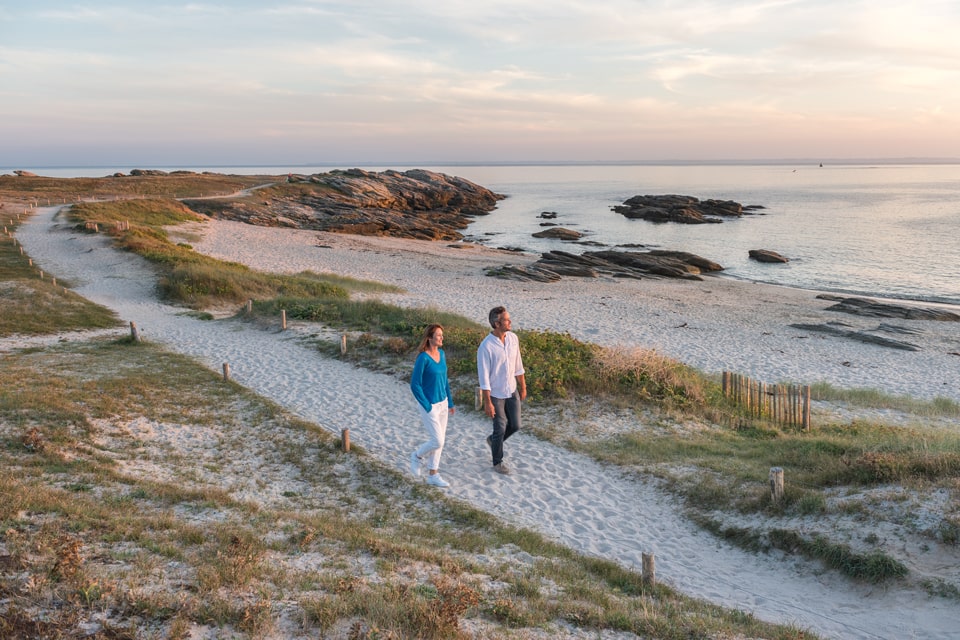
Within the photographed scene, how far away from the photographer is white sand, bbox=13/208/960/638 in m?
7.04

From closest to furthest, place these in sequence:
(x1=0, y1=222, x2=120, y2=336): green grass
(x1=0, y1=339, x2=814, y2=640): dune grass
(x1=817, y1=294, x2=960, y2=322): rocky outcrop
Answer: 1. (x1=0, y1=339, x2=814, y2=640): dune grass
2. (x1=0, y1=222, x2=120, y2=336): green grass
3. (x1=817, y1=294, x2=960, y2=322): rocky outcrop

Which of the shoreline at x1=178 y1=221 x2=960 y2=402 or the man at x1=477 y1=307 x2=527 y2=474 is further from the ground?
the man at x1=477 y1=307 x2=527 y2=474

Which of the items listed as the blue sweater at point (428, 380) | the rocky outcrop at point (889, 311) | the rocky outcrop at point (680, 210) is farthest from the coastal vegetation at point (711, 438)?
the rocky outcrop at point (680, 210)

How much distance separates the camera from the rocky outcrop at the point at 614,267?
37.9 metres

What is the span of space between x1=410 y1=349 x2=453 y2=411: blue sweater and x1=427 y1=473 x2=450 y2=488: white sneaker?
4.24 feet

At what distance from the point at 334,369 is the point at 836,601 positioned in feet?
38.3

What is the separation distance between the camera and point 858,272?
142 ft

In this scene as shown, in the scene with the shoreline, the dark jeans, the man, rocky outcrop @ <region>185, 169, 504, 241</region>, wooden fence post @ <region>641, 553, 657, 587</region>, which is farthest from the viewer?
rocky outcrop @ <region>185, 169, 504, 241</region>

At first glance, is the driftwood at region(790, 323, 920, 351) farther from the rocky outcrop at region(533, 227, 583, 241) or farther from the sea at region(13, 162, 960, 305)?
the rocky outcrop at region(533, 227, 583, 241)

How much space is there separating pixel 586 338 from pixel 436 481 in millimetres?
13357

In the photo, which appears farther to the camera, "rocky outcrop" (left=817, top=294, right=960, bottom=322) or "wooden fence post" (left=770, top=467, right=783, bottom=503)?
"rocky outcrop" (left=817, top=294, right=960, bottom=322)

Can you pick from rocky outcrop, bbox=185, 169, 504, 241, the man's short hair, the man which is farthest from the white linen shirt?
rocky outcrop, bbox=185, 169, 504, 241

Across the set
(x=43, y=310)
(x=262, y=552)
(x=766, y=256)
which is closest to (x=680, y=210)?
(x=766, y=256)

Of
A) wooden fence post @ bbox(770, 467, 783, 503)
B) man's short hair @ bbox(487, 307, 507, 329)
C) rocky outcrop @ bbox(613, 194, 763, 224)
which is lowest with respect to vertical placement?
wooden fence post @ bbox(770, 467, 783, 503)
